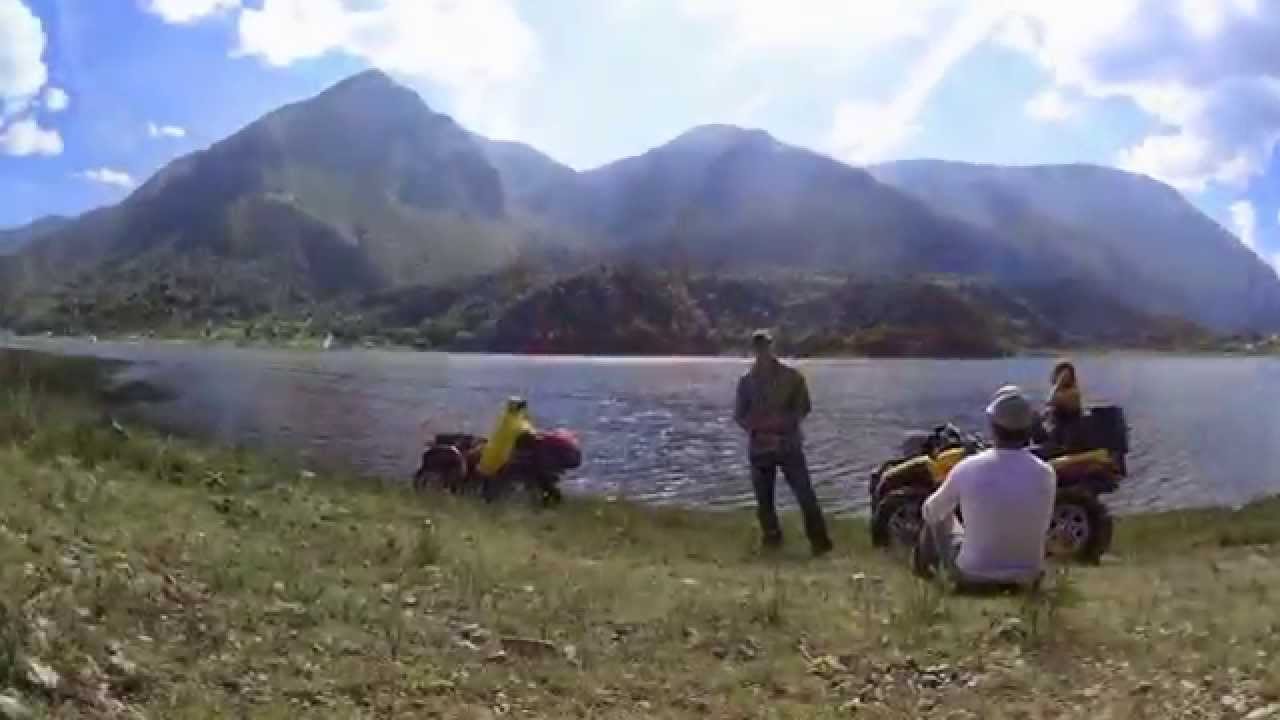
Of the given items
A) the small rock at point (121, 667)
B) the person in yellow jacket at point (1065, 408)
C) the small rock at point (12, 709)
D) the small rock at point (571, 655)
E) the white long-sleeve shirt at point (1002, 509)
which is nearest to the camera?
the small rock at point (12, 709)

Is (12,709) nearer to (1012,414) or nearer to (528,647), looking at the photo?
(528,647)

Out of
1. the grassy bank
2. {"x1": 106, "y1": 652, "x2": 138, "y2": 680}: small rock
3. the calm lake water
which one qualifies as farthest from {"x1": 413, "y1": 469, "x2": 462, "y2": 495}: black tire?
{"x1": 106, "y1": 652, "x2": 138, "y2": 680}: small rock

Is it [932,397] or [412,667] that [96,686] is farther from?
[932,397]

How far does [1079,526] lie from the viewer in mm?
13836

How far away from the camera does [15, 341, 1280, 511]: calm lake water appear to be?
36688mm

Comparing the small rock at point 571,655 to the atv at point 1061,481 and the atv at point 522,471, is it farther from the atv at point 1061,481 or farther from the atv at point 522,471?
the atv at point 522,471

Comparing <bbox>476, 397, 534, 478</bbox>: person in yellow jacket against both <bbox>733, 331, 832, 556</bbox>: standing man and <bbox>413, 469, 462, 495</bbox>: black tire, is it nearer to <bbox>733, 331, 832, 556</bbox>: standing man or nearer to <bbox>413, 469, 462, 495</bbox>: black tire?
<bbox>413, 469, 462, 495</bbox>: black tire

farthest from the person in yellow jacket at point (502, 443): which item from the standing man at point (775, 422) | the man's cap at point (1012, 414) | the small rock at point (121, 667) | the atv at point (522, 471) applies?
the small rock at point (121, 667)

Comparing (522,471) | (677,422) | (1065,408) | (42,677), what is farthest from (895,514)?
(677,422)

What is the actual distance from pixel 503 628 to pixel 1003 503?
3322 mm

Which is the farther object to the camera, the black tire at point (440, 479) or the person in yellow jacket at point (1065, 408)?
the black tire at point (440, 479)

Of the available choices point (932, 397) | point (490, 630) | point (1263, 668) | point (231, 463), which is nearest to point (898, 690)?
point (1263, 668)

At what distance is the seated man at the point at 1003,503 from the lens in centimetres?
857

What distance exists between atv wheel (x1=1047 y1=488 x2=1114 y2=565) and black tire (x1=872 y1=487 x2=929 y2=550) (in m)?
1.39
